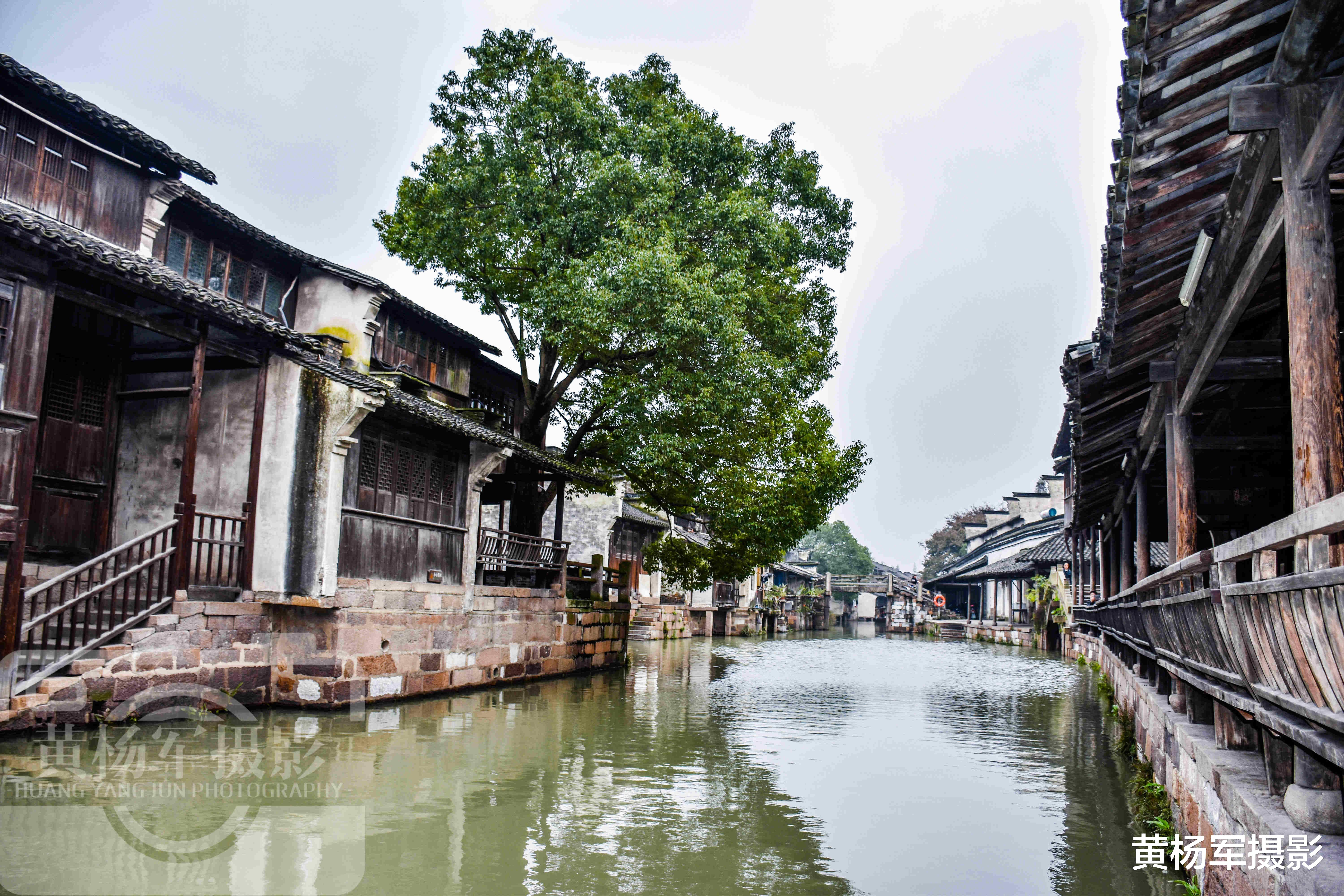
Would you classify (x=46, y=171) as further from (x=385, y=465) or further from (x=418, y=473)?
(x=418, y=473)

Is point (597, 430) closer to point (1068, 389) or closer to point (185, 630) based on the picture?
point (185, 630)

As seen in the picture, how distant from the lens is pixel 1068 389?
10.6 metres

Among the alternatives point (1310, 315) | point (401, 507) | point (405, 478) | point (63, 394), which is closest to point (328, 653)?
point (401, 507)

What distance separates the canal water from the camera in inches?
257

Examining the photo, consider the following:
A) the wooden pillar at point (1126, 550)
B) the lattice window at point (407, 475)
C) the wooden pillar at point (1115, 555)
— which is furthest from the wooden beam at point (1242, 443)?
the lattice window at point (407, 475)

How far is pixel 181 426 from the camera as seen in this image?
13664 mm

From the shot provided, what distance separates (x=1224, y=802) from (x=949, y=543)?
7829 centimetres

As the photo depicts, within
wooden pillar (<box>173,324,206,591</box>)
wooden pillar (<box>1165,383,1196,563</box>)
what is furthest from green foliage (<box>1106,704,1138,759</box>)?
wooden pillar (<box>173,324,206,591</box>)

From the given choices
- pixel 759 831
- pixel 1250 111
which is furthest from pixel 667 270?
pixel 1250 111

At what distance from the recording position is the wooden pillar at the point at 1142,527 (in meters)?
12.6

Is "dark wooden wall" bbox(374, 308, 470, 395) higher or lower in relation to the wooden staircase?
higher

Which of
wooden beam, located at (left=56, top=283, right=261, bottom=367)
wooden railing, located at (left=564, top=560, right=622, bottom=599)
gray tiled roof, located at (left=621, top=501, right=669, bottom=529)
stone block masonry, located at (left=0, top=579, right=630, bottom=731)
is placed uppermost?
wooden beam, located at (left=56, top=283, right=261, bottom=367)

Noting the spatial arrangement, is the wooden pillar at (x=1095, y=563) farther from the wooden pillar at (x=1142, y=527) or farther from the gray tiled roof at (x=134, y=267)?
the gray tiled roof at (x=134, y=267)

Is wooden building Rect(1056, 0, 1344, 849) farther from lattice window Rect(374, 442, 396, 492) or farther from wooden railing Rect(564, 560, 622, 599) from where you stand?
wooden railing Rect(564, 560, 622, 599)
